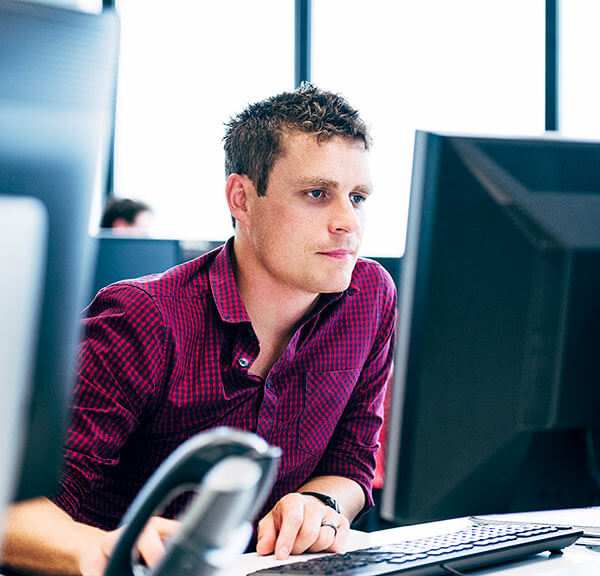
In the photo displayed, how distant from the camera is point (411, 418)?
74 cm

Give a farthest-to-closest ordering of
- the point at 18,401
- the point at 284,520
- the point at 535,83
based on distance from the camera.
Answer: the point at 535,83 → the point at 284,520 → the point at 18,401

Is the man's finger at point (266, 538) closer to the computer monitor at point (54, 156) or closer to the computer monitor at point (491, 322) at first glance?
the computer monitor at point (491, 322)

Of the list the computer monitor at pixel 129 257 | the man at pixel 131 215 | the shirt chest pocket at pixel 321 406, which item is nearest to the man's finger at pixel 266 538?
the shirt chest pocket at pixel 321 406

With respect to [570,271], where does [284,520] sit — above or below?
below

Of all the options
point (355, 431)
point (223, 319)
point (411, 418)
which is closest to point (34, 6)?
point (411, 418)

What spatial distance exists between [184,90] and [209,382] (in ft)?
10.7

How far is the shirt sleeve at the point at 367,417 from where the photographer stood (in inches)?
50.8

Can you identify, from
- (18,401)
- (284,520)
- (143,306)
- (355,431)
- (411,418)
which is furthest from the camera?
(355,431)

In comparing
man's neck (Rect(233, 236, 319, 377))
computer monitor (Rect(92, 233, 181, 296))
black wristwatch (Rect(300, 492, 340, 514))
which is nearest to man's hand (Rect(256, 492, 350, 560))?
black wristwatch (Rect(300, 492, 340, 514))

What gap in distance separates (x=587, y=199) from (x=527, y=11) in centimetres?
349

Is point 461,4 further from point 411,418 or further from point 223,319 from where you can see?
point 411,418

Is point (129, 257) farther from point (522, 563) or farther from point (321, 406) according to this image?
point (522, 563)

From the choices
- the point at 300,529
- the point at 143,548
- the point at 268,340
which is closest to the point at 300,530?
the point at 300,529

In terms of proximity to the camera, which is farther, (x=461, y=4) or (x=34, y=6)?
(x=461, y=4)
